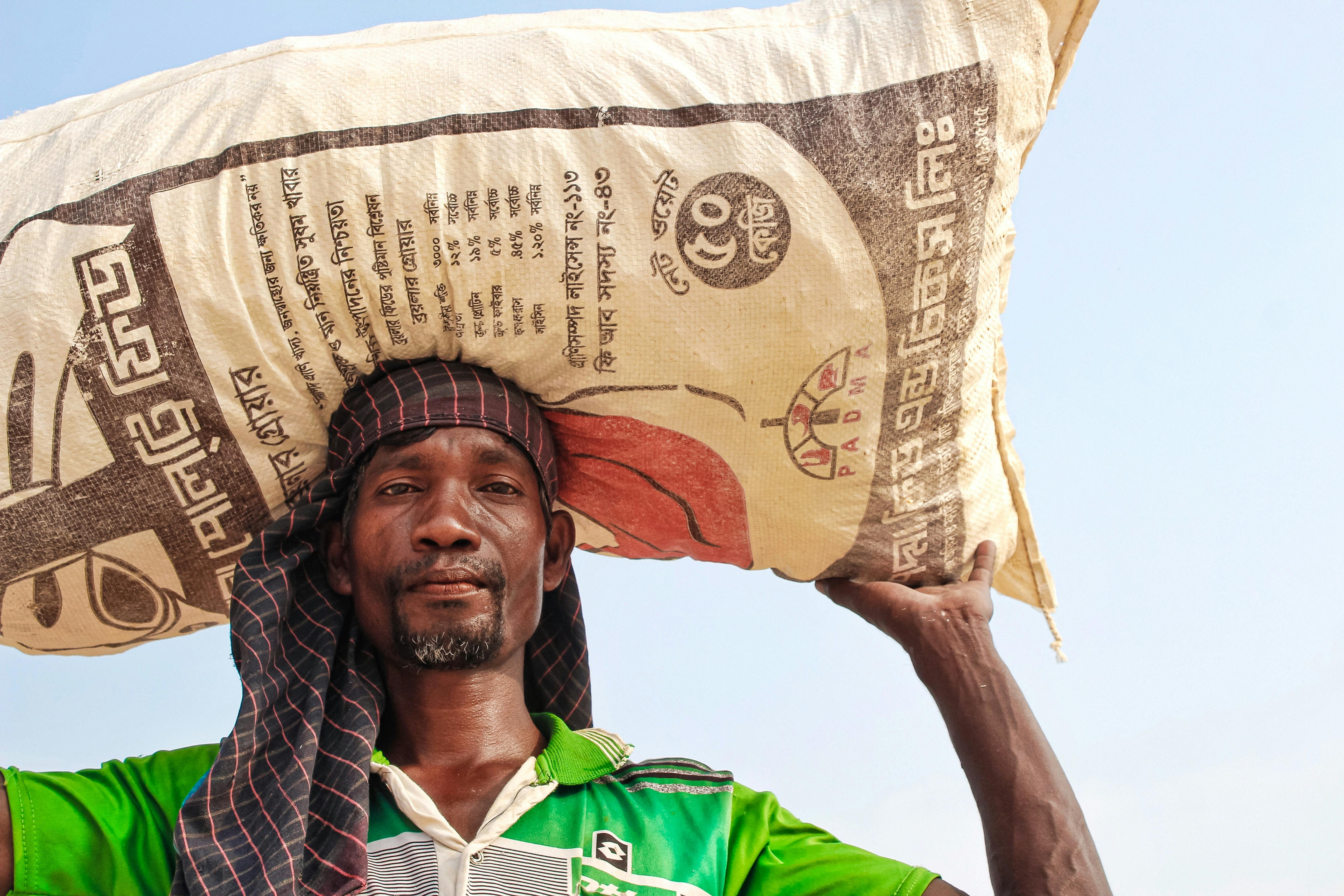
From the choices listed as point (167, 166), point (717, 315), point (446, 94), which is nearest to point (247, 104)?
point (167, 166)

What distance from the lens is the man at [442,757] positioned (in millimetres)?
1678

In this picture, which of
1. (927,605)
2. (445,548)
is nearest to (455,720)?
(445,548)

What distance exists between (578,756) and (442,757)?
9.4 inches

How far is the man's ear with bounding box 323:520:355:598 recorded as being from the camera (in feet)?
6.56

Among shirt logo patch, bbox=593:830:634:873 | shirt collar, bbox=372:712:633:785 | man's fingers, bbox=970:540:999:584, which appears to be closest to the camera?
shirt logo patch, bbox=593:830:634:873

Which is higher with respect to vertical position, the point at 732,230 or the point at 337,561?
the point at 732,230

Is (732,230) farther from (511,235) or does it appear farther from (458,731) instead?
(458,731)

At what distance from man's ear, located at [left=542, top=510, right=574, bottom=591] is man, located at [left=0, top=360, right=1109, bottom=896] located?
0.11 meters

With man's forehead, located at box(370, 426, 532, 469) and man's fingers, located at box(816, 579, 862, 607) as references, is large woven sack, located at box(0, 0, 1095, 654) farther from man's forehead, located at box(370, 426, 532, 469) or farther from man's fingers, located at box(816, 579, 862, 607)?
man's fingers, located at box(816, 579, 862, 607)

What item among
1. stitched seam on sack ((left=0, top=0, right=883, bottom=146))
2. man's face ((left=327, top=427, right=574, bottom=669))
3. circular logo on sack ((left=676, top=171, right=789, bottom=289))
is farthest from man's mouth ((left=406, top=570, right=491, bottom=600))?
stitched seam on sack ((left=0, top=0, right=883, bottom=146))

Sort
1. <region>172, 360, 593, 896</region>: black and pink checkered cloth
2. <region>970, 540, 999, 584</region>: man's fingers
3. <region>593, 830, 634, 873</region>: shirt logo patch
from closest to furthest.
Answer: <region>172, 360, 593, 896</region>: black and pink checkered cloth, <region>593, 830, 634, 873</region>: shirt logo patch, <region>970, 540, 999, 584</region>: man's fingers

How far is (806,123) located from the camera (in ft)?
5.51

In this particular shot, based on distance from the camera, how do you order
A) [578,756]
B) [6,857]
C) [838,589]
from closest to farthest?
[6,857] → [578,756] → [838,589]

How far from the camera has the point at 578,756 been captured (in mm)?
1933
